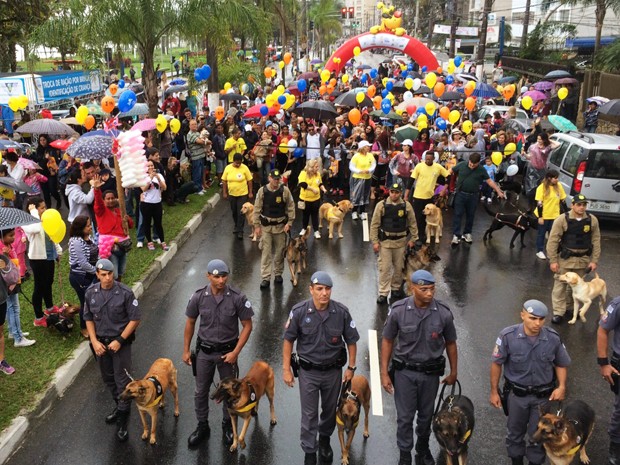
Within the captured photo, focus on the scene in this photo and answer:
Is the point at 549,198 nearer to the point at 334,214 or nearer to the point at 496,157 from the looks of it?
the point at 496,157

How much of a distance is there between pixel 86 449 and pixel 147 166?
5522mm

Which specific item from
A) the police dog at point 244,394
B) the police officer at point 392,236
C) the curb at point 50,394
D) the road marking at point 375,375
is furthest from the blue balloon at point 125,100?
the police dog at point 244,394

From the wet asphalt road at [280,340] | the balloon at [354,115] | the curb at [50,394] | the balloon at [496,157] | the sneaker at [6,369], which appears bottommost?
the wet asphalt road at [280,340]

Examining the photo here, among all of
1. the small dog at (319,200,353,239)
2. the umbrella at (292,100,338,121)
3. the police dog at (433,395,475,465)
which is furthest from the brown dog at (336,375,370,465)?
the umbrella at (292,100,338,121)

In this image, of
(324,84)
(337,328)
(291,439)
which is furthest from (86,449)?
(324,84)

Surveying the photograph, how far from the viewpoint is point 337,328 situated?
5.12m

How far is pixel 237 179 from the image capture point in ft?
36.5

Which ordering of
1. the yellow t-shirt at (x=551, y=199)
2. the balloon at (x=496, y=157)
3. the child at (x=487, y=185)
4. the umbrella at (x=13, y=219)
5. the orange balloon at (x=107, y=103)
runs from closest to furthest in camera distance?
the umbrella at (x=13, y=219) → the yellow t-shirt at (x=551, y=199) → the orange balloon at (x=107, y=103) → the balloon at (x=496, y=157) → the child at (x=487, y=185)

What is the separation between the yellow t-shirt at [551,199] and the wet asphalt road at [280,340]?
1.03 metres

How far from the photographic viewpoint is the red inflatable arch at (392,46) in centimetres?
3167

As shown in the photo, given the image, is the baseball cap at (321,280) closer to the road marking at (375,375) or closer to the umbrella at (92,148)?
the road marking at (375,375)

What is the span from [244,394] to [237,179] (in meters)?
6.32

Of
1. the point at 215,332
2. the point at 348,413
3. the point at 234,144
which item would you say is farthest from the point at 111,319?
the point at 234,144

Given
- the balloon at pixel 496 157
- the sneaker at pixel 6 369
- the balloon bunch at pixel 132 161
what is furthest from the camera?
the balloon at pixel 496 157
